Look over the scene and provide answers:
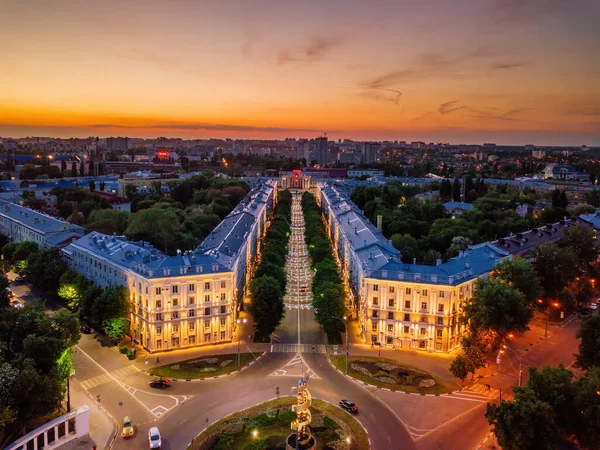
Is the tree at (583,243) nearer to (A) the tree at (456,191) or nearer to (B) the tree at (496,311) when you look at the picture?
(B) the tree at (496,311)

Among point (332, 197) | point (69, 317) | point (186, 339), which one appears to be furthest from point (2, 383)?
point (332, 197)

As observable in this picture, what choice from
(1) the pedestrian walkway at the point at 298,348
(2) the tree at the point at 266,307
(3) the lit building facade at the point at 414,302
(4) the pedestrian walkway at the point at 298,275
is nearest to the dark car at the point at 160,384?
(1) the pedestrian walkway at the point at 298,348

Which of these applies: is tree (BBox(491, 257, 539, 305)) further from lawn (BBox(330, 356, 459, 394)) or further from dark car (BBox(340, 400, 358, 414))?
dark car (BBox(340, 400, 358, 414))

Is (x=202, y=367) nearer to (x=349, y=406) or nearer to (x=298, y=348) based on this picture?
(x=298, y=348)

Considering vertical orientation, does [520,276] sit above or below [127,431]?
above

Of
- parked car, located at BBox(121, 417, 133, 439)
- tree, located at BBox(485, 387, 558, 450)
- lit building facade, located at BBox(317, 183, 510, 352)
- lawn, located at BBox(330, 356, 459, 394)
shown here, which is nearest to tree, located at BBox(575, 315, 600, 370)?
lawn, located at BBox(330, 356, 459, 394)

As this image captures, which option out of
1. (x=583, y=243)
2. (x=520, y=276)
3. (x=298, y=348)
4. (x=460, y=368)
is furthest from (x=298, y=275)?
(x=583, y=243)
